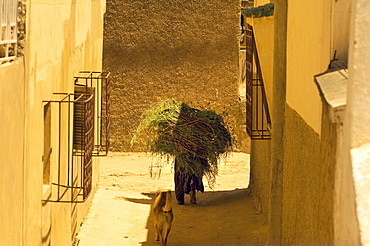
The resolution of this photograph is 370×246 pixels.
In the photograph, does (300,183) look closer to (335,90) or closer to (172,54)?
(335,90)

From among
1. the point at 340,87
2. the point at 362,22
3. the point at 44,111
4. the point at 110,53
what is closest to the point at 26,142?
the point at 44,111

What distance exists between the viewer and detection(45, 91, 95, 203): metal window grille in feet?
28.1

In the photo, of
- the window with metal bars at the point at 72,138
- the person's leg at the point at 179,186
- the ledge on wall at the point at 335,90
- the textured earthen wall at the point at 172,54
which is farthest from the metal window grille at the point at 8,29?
the textured earthen wall at the point at 172,54

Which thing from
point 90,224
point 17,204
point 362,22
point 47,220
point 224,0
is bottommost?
point 90,224

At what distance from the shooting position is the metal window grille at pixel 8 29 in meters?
5.67

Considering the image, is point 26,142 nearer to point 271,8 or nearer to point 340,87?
point 340,87

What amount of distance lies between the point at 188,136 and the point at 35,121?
5.00 meters

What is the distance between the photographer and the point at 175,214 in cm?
1285

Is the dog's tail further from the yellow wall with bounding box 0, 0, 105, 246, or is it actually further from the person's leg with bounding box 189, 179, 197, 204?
the person's leg with bounding box 189, 179, 197, 204

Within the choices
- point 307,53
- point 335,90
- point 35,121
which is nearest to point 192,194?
point 35,121

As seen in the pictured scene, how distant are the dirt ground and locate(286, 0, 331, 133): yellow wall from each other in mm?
3317

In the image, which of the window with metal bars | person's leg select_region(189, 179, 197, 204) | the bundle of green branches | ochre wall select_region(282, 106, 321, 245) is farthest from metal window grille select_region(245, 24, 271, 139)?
ochre wall select_region(282, 106, 321, 245)

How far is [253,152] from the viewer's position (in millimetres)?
13500

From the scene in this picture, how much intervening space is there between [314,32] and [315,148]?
94 centimetres
